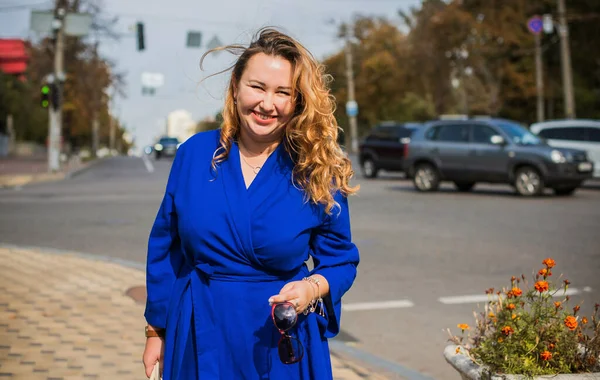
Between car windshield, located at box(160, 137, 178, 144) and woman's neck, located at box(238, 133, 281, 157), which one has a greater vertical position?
woman's neck, located at box(238, 133, 281, 157)

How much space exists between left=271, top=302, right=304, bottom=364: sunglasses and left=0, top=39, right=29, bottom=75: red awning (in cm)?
7220

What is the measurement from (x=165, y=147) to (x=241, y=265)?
5605cm

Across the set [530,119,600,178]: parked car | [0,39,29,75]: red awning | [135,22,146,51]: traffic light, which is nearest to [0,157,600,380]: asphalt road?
[530,119,600,178]: parked car

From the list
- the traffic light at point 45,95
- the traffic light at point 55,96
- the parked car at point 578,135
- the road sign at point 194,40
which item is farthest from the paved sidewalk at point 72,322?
the road sign at point 194,40

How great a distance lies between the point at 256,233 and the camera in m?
2.49

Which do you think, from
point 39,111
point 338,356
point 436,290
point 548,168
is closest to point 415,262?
point 436,290

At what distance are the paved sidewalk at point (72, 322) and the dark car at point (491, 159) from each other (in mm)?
12123

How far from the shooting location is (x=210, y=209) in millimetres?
2506

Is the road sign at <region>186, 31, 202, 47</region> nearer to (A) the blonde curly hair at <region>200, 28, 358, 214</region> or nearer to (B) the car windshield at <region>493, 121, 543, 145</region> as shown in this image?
(B) the car windshield at <region>493, 121, 543, 145</region>

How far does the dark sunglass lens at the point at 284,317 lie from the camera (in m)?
2.33

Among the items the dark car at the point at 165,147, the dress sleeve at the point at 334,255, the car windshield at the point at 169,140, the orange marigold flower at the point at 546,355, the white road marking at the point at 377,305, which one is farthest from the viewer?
the car windshield at the point at 169,140

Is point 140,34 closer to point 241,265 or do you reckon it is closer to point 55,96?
point 55,96

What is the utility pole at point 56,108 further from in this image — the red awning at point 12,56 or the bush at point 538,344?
the red awning at point 12,56

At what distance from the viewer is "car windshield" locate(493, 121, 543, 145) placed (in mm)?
19594
